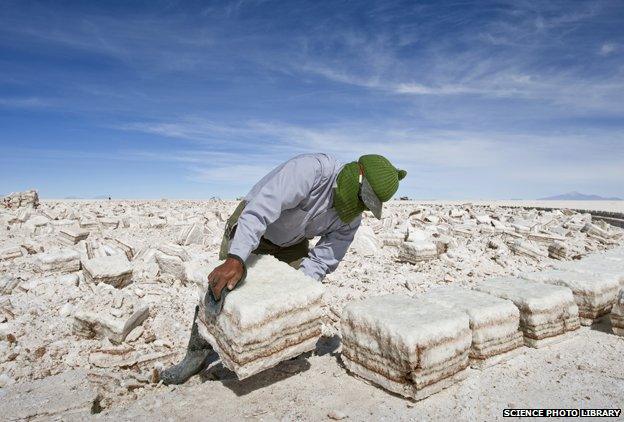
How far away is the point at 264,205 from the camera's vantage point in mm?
2615

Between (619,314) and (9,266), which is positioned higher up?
(619,314)

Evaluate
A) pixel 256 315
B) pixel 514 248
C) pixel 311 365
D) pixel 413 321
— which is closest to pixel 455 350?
pixel 413 321

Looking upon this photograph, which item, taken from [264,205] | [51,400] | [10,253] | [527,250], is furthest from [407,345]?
[10,253]

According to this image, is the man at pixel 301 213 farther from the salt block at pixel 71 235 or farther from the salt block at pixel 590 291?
the salt block at pixel 71 235

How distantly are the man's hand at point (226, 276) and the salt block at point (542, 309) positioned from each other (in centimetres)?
207

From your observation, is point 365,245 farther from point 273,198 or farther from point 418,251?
point 273,198

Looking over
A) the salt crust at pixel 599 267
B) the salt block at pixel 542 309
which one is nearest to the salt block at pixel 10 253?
the salt block at pixel 542 309

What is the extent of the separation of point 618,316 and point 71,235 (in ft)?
29.3

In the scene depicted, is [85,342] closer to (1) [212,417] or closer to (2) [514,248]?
(1) [212,417]

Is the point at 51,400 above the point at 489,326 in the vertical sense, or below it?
below

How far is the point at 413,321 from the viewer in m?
2.41

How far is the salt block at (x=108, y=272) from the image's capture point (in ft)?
17.7

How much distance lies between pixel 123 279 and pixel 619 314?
5.57 metres

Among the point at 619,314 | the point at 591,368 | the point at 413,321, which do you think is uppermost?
the point at 413,321
